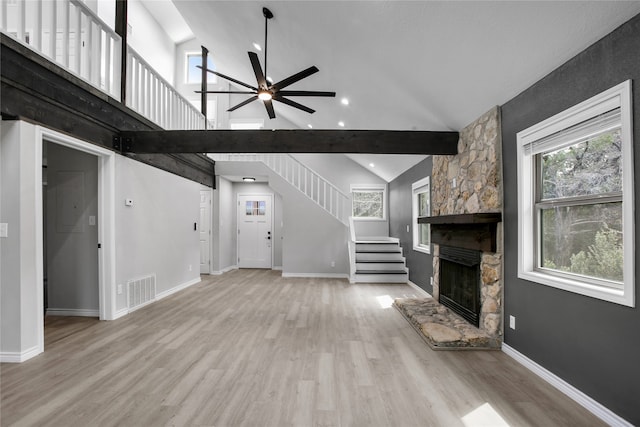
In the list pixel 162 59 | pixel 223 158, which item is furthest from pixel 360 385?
pixel 162 59

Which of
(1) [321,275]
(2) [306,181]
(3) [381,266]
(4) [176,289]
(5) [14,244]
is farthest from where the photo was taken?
(2) [306,181]

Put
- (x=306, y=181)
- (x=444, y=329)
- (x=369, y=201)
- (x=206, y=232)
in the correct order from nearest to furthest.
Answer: (x=444, y=329)
(x=306, y=181)
(x=206, y=232)
(x=369, y=201)

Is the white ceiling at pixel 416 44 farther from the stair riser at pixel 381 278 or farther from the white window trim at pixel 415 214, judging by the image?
the stair riser at pixel 381 278

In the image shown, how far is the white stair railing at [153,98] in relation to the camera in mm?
4441

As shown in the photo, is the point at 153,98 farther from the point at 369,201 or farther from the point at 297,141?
the point at 369,201

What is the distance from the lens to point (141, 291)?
4.44 m

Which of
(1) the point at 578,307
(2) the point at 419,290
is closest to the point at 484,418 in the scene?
(1) the point at 578,307

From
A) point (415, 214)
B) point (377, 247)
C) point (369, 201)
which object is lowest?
point (377, 247)

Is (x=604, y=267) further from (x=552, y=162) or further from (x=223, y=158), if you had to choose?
(x=223, y=158)

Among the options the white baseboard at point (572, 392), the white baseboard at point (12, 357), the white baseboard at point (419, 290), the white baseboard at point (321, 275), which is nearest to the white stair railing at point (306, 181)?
the white baseboard at point (321, 275)

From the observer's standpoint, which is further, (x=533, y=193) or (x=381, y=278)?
(x=381, y=278)

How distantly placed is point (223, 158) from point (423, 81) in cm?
546

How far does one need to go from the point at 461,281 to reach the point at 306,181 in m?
4.41

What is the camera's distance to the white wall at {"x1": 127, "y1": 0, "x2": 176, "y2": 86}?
6773mm
